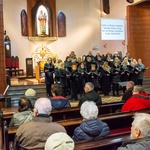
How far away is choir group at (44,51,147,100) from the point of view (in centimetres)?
720

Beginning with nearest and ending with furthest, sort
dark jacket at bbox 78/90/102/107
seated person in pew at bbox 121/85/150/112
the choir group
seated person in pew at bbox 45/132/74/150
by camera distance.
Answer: seated person in pew at bbox 45/132/74/150
seated person in pew at bbox 121/85/150/112
dark jacket at bbox 78/90/102/107
the choir group

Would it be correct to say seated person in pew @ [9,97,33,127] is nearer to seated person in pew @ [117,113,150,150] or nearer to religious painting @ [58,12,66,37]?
seated person in pew @ [117,113,150,150]

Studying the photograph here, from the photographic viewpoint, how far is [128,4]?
12.0 m

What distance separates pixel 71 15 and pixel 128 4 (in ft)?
9.58

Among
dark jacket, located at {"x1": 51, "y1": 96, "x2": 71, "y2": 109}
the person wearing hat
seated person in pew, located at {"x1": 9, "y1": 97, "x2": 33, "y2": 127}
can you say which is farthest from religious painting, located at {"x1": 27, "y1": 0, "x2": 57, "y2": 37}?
seated person in pew, located at {"x1": 9, "y1": 97, "x2": 33, "y2": 127}

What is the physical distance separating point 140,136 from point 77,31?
37.9 ft

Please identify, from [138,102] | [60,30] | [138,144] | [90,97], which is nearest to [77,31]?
[60,30]

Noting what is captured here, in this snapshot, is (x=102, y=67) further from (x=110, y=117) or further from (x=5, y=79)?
(x=110, y=117)

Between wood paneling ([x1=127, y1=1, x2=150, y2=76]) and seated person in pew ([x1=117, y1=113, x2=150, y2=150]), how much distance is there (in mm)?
Answer: 10459

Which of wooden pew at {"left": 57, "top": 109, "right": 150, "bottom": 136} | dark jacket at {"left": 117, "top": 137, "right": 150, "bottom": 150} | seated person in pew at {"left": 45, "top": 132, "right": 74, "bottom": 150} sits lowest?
wooden pew at {"left": 57, "top": 109, "right": 150, "bottom": 136}

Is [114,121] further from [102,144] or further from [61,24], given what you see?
[61,24]

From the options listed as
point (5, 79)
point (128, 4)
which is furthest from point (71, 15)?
point (5, 79)

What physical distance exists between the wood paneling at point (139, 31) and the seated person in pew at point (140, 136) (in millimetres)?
10459

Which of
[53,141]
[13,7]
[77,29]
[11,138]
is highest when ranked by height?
[13,7]
